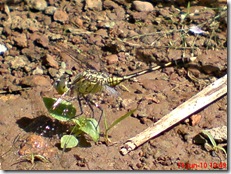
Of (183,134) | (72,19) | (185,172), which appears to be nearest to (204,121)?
(183,134)

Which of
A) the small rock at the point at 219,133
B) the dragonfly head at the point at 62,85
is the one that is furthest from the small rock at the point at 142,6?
the small rock at the point at 219,133

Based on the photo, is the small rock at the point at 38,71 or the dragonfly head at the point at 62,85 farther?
the small rock at the point at 38,71

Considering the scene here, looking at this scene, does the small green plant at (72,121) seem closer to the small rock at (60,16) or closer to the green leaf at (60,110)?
the green leaf at (60,110)

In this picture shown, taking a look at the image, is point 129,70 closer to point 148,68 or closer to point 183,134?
point 148,68

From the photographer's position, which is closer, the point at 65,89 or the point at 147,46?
the point at 65,89

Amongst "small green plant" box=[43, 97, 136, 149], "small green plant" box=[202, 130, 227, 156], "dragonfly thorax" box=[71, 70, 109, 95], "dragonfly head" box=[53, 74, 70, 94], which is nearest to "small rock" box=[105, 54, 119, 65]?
"dragonfly thorax" box=[71, 70, 109, 95]

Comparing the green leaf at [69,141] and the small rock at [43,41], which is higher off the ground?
the small rock at [43,41]
